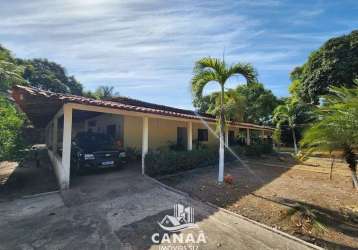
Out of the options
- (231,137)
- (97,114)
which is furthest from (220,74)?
(231,137)

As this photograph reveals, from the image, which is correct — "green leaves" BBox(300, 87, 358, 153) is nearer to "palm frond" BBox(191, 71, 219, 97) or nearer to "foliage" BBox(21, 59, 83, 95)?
"palm frond" BBox(191, 71, 219, 97)

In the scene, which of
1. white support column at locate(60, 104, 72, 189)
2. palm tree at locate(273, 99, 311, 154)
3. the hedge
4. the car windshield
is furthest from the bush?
palm tree at locate(273, 99, 311, 154)

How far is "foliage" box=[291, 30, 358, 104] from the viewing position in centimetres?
1708

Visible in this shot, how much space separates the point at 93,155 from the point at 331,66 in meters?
20.9

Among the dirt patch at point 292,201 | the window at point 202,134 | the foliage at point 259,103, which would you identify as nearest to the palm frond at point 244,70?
the dirt patch at point 292,201

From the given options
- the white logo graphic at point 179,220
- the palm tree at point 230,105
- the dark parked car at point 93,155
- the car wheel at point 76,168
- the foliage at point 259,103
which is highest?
the foliage at point 259,103

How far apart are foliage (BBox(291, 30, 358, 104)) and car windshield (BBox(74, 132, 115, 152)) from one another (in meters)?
18.5

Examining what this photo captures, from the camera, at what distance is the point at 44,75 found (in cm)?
3481

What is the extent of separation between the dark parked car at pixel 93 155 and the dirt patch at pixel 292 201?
8.26 ft

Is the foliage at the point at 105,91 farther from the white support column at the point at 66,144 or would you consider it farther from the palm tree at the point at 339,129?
the palm tree at the point at 339,129

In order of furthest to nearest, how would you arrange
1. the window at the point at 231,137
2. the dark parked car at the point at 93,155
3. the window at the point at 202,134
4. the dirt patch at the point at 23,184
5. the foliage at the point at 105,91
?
the foliage at the point at 105,91, the window at the point at 231,137, the window at the point at 202,134, the dark parked car at the point at 93,155, the dirt patch at the point at 23,184

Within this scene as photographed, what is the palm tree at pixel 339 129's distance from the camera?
4391mm

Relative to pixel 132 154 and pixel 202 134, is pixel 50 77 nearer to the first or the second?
pixel 132 154

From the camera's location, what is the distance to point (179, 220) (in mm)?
4559
